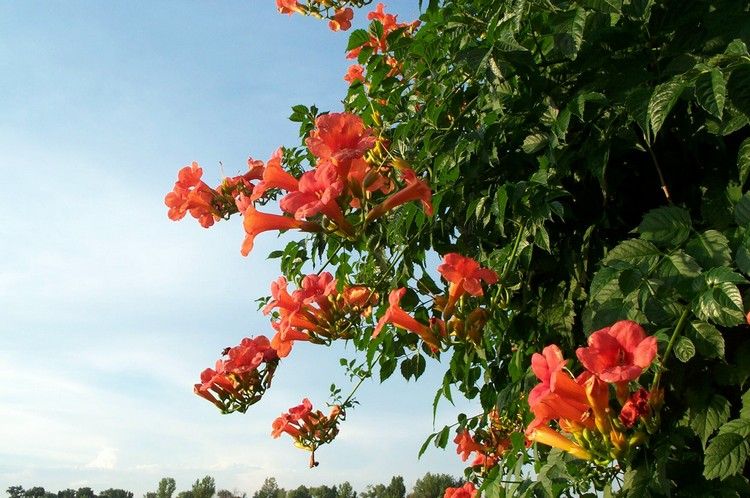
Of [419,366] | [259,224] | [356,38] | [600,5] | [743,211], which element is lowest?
[419,366]

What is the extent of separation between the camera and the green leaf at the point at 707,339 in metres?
2.00

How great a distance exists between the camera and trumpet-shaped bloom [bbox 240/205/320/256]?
7.84 feet

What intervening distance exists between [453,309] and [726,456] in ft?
3.55

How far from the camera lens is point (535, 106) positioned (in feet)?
9.31

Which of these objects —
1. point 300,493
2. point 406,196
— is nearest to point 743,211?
point 406,196

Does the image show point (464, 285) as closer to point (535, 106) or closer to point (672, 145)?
point (535, 106)

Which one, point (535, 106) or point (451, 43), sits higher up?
point (451, 43)

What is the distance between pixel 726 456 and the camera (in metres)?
1.95

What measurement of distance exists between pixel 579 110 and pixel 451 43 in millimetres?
1060

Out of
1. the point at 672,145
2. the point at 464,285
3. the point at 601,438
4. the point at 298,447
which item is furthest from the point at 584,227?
the point at 298,447

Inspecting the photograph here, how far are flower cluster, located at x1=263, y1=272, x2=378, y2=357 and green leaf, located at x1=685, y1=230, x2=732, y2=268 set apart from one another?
129 centimetres

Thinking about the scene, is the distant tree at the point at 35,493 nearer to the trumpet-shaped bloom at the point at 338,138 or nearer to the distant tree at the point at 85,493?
the distant tree at the point at 85,493

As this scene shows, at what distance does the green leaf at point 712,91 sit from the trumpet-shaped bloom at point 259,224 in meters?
1.32

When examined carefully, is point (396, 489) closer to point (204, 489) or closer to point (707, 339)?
point (204, 489)
